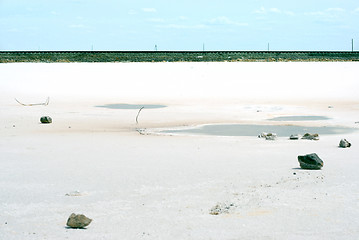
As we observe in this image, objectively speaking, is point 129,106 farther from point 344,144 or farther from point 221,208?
point 221,208

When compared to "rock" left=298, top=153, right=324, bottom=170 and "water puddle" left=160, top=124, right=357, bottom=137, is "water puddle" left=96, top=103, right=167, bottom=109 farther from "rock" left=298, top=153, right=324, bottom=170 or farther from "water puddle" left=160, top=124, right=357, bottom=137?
"rock" left=298, top=153, right=324, bottom=170

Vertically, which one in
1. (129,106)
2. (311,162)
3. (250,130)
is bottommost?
(129,106)

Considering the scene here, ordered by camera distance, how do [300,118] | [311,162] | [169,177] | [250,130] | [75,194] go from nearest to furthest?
[75,194], [169,177], [311,162], [250,130], [300,118]

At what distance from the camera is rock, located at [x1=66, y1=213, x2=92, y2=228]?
4809 mm

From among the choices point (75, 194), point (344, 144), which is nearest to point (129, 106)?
point (344, 144)

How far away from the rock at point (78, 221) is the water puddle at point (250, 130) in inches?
238

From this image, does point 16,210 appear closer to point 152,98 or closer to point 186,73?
point 152,98

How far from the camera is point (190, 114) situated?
1468cm

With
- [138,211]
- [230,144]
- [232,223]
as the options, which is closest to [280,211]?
[232,223]

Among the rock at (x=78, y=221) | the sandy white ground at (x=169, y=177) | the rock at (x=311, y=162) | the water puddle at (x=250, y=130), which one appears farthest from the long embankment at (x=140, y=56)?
the rock at (x=78, y=221)

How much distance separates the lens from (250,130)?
11.4 m

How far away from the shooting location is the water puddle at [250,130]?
35.8ft

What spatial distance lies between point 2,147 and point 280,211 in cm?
521

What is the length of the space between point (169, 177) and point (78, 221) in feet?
6.88
